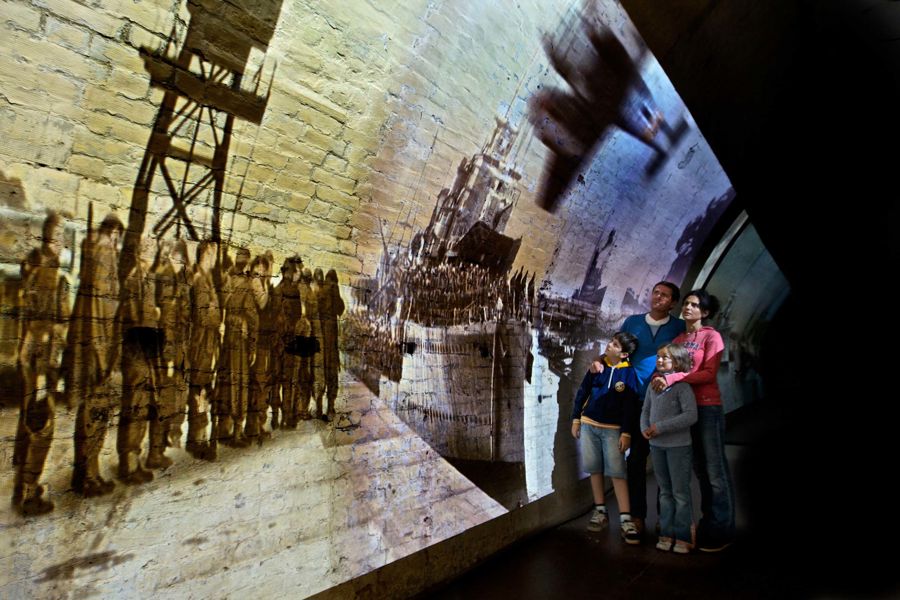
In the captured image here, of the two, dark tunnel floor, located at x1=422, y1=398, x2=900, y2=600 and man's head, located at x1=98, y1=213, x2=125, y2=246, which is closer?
man's head, located at x1=98, y1=213, x2=125, y2=246

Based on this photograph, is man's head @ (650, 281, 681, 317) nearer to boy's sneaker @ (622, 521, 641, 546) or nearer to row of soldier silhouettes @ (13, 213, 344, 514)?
boy's sneaker @ (622, 521, 641, 546)

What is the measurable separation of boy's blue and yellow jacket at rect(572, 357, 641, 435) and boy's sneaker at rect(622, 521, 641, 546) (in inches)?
28.6

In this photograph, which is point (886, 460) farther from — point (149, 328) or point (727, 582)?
point (149, 328)

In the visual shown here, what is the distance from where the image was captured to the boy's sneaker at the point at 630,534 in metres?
4.47

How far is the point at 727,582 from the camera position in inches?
138

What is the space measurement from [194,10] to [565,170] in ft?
9.78

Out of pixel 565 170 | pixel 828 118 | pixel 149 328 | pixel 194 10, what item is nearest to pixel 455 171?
pixel 565 170

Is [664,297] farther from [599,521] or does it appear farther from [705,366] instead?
[599,521]

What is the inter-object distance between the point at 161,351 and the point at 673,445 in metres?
3.56

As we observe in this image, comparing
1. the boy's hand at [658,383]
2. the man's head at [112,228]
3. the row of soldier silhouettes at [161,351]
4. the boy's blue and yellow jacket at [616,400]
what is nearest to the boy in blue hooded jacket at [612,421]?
the boy's blue and yellow jacket at [616,400]

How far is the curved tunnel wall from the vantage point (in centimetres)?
207

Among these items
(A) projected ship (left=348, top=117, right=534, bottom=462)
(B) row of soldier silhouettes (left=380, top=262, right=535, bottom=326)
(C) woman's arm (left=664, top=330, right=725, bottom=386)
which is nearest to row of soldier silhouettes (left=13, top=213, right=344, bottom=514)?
(A) projected ship (left=348, top=117, right=534, bottom=462)

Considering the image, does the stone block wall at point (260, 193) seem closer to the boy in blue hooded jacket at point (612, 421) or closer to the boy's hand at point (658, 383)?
the boy in blue hooded jacket at point (612, 421)

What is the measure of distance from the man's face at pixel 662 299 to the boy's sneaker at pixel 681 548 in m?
1.85
